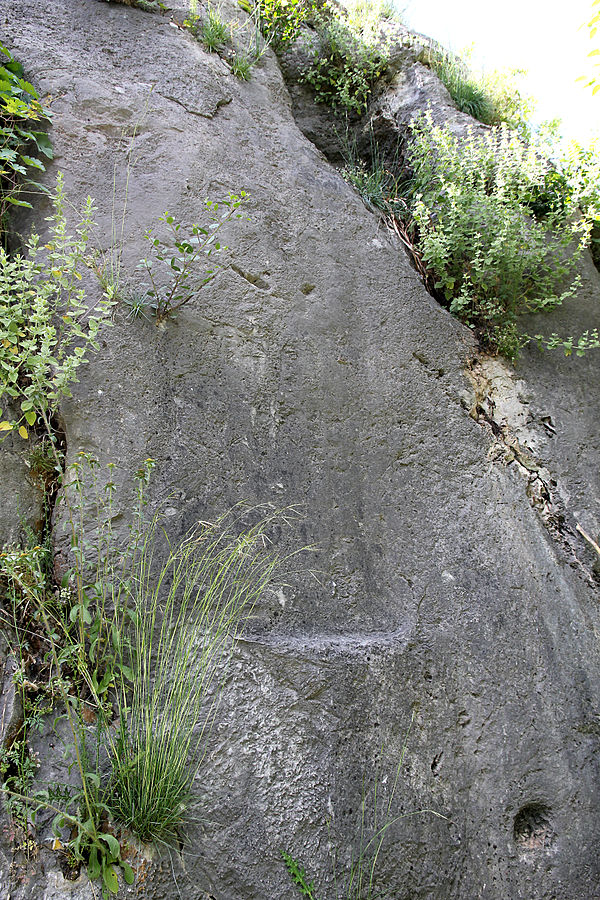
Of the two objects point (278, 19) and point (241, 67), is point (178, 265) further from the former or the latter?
point (278, 19)

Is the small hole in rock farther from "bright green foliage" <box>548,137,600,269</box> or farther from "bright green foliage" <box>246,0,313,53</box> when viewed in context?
"bright green foliage" <box>246,0,313,53</box>

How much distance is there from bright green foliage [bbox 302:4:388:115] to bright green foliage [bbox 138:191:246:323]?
2.14 m

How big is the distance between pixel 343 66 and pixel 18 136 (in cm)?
278

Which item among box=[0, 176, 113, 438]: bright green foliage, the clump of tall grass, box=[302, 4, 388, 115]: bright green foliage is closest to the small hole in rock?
the clump of tall grass

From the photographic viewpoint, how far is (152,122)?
3604 millimetres

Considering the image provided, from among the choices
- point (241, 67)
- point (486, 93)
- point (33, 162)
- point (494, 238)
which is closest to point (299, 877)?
point (33, 162)

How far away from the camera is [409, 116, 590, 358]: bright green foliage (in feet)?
12.2

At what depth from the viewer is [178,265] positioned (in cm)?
324

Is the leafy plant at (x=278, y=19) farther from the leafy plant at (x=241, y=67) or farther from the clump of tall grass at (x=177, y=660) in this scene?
the clump of tall grass at (x=177, y=660)

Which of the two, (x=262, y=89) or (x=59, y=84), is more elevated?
(x=262, y=89)

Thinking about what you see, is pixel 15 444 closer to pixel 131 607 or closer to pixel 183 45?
pixel 131 607

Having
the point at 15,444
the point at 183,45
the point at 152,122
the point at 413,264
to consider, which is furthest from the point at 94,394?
the point at 183,45

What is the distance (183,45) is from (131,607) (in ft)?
11.8

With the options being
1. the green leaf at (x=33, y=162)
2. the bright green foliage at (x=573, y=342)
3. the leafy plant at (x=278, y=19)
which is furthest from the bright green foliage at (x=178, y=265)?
the leafy plant at (x=278, y=19)
